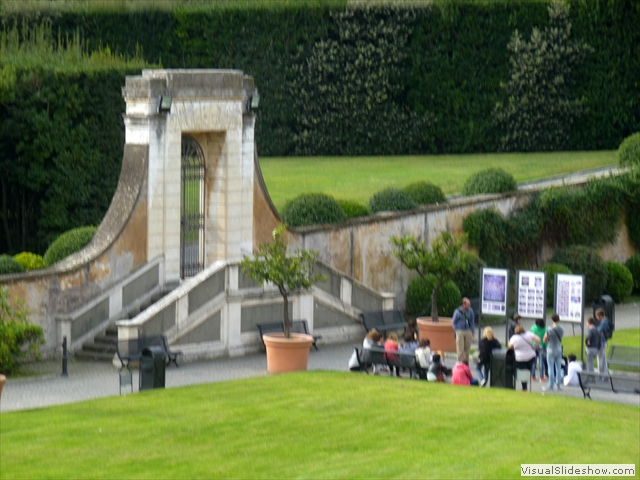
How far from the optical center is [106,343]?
2598 cm

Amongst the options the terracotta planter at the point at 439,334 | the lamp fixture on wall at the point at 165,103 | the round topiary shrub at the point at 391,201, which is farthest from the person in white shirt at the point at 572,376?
the round topiary shrub at the point at 391,201

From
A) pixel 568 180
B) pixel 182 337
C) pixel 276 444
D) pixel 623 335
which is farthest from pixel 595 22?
pixel 276 444

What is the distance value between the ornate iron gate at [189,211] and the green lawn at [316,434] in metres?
6.49

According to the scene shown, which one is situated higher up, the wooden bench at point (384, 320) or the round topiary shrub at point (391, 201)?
the round topiary shrub at point (391, 201)

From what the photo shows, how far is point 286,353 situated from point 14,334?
4.91m

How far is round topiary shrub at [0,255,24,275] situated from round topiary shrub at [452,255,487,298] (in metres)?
11.3

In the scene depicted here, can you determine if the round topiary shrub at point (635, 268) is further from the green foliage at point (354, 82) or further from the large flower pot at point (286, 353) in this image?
the large flower pot at point (286, 353)

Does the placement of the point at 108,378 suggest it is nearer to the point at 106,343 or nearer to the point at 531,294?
the point at 106,343

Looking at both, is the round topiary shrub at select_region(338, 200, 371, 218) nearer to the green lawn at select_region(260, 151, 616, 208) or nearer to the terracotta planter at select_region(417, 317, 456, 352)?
the green lawn at select_region(260, 151, 616, 208)

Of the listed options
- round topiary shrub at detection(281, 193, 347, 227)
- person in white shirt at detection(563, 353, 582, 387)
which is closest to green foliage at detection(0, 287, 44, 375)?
round topiary shrub at detection(281, 193, 347, 227)

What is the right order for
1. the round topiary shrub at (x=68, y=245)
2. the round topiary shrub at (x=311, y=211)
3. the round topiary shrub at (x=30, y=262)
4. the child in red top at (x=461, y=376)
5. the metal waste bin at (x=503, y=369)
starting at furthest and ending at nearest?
the round topiary shrub at (x=311, y=211) < the round topiary shrub at (x=68, y=245) < the round topiary shrub at (x=30, y=262) < the child in red top at (x=461, y=376) < the metal waste bin at (x=503, y=369)

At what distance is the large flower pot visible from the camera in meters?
25.2

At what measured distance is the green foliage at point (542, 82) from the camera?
45594 millimetres

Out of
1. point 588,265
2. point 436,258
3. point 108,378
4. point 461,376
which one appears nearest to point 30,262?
point 108,378
